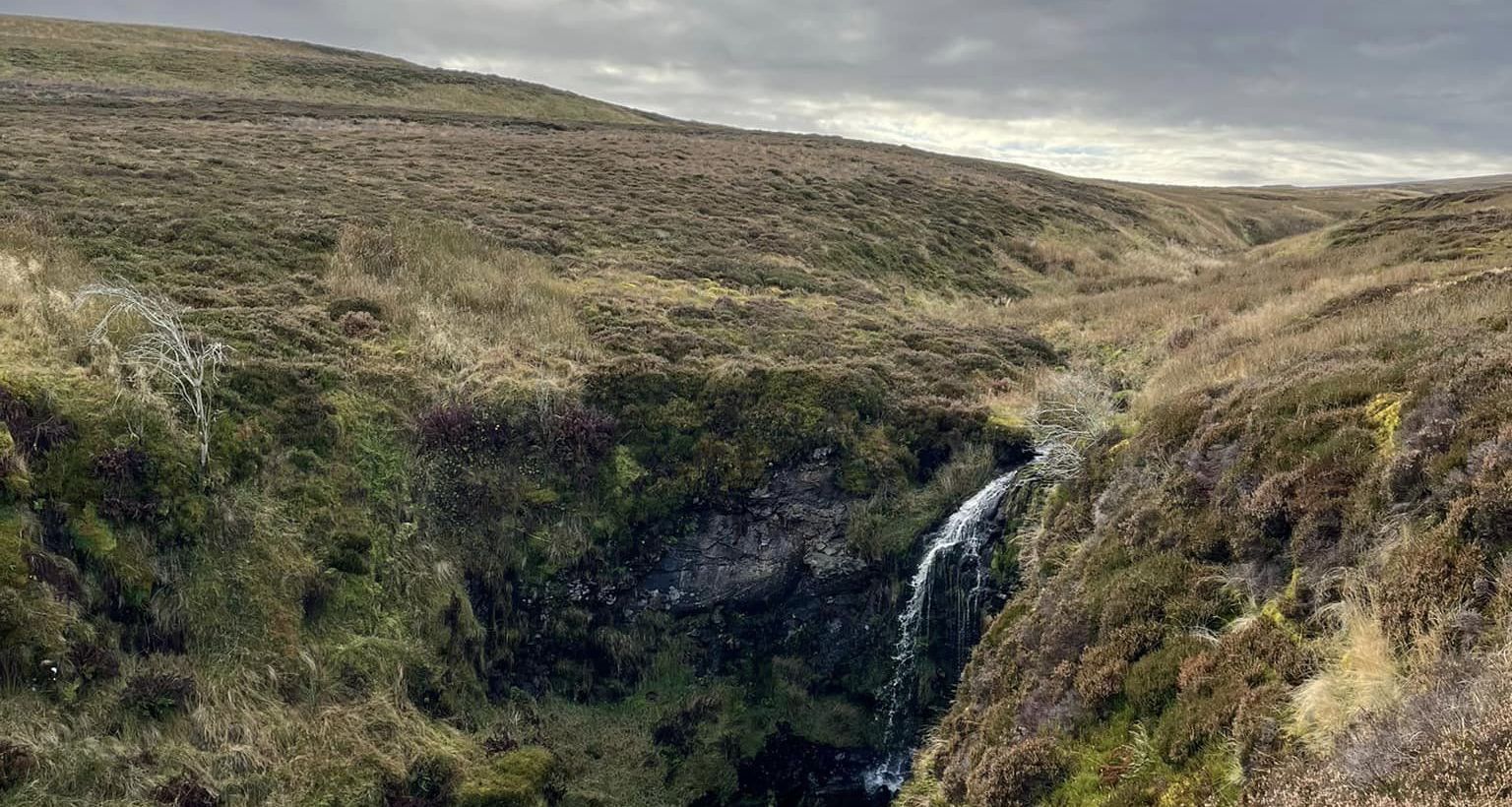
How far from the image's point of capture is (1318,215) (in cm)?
7350

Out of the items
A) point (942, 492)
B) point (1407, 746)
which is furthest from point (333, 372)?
point (1407, 746)

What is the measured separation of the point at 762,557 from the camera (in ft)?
47.2

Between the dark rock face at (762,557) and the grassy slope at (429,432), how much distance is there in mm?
581

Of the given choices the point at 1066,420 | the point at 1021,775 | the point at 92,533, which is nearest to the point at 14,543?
the point at 92,533

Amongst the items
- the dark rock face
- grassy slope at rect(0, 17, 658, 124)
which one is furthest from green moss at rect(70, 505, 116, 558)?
grassy slope at rect(0, 17, 658, 124)

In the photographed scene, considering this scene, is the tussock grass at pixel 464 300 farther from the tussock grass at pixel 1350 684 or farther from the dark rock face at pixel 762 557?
the tussock grass at pixel 1350 684

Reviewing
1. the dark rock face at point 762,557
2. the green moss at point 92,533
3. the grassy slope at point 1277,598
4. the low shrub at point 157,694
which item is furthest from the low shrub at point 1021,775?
the green moss at point 92,533

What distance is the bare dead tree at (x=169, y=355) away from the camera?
1186cm

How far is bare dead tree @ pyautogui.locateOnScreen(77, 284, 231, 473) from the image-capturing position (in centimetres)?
1186

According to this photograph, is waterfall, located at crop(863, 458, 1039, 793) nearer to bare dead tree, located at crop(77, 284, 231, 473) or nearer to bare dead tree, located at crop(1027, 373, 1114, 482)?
bare dead tree, located at crop(1027, 373, 1114, 482)

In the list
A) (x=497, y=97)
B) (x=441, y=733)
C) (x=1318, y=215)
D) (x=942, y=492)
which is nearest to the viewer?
(x=441, y=733)

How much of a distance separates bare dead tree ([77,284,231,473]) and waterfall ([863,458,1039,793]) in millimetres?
10907

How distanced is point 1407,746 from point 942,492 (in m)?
10.5

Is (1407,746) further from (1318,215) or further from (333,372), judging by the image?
(1318,215)
